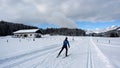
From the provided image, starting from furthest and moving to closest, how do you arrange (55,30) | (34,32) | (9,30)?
(55,30)
(9,30)
(34,32)

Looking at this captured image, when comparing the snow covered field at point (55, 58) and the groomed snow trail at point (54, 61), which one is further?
the snow covered field at point (55, 58)

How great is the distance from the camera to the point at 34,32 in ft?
250

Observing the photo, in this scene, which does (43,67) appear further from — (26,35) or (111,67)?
(26,35)

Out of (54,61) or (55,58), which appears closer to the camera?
(54,61)

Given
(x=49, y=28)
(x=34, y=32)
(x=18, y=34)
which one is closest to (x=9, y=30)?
(x=18, y=34)

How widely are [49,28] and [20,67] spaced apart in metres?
160

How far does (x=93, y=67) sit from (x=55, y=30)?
158445 millimetres

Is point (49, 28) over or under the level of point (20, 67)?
over

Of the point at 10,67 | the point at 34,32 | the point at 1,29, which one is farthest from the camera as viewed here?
the point at 1,29

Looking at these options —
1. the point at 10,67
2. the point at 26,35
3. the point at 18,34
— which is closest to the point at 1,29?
the point at 18,34

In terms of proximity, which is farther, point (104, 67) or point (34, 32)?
point (34, 32)

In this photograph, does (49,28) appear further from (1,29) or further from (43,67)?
(43,67)

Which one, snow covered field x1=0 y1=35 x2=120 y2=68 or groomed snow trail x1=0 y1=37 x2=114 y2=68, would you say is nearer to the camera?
groomed snow trail x1=0 y1=37 x2=114 y2=68

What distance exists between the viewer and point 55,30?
166 meters
